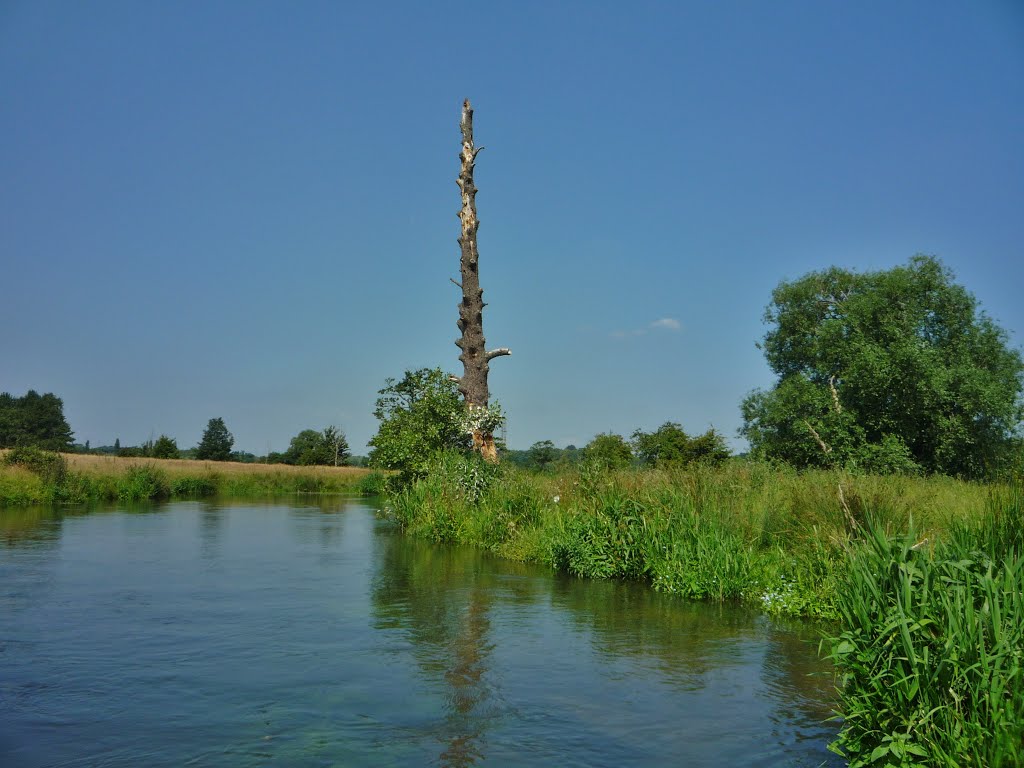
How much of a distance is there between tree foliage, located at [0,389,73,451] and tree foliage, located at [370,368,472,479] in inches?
2790

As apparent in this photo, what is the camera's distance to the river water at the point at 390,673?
614 cm

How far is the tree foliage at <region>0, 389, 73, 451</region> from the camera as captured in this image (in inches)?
3307

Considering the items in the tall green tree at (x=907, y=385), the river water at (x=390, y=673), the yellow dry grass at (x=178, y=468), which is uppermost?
the tall green tree at (x=907, y=385)

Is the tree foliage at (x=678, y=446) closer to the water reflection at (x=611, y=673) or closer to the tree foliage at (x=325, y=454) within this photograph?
the water reflection at (x=611, y=673)

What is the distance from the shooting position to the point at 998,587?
4688 mm

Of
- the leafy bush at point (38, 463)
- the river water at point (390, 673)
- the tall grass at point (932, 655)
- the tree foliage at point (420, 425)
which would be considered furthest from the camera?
the leafy bush at point (38, 463)

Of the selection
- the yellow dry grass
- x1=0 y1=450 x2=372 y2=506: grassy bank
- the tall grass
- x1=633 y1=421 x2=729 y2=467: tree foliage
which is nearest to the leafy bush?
x1=0 y1=450 x2=372 y2=506: grassy bank

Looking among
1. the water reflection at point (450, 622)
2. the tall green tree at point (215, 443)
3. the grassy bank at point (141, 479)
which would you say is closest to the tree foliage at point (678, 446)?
the water reflection at point (450, 622)

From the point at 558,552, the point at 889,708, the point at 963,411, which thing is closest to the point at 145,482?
the point at 558,552

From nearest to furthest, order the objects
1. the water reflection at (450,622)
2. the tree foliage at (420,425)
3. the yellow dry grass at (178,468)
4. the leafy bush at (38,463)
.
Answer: the water reflection at (450,622)
the tree foliage at (420,425)
the leafy bush at (38,463)
the yellow dry grass at (178,468)

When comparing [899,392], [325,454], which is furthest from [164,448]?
[899,392]

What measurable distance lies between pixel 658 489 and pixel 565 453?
5.75 m

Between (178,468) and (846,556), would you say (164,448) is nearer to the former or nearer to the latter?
(178,468)

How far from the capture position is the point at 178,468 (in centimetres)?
4238
